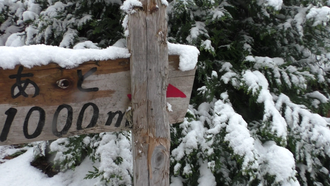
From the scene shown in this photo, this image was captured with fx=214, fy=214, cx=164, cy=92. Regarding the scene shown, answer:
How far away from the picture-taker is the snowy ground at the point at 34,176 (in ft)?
8.64

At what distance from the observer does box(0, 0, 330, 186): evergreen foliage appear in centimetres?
186

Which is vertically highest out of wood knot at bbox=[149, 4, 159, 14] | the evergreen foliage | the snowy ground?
wood knot at bbox=[149, 4, 159, 14]

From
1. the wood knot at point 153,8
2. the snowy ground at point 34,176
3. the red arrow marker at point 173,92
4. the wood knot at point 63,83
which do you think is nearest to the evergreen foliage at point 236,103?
the snowy ground at point 34,176

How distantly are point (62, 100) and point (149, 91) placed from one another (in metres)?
0.34

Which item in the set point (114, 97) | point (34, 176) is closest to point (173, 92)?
point (114, 97)

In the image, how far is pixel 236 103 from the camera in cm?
248

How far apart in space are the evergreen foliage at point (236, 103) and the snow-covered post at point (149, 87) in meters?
1.02

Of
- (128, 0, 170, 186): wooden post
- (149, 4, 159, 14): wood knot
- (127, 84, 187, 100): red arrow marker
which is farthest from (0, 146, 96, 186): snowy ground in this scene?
(149, 4, 159, 14): wood knot

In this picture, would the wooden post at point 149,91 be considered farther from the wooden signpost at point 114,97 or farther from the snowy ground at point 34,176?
the snowy ground at point 34,176

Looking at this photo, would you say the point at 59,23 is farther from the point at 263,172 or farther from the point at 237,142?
the point at 263,172

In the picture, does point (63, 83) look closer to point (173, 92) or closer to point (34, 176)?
point (173, 92)

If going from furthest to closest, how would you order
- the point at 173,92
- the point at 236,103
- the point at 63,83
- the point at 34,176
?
the point at 34,176 → the point at 236,103 → the point at 173,92 → the point at 63,83

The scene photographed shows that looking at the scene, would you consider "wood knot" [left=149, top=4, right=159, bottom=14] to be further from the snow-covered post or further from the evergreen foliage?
the evergreen foliage

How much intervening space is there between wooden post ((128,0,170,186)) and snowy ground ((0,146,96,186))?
2.02 m
